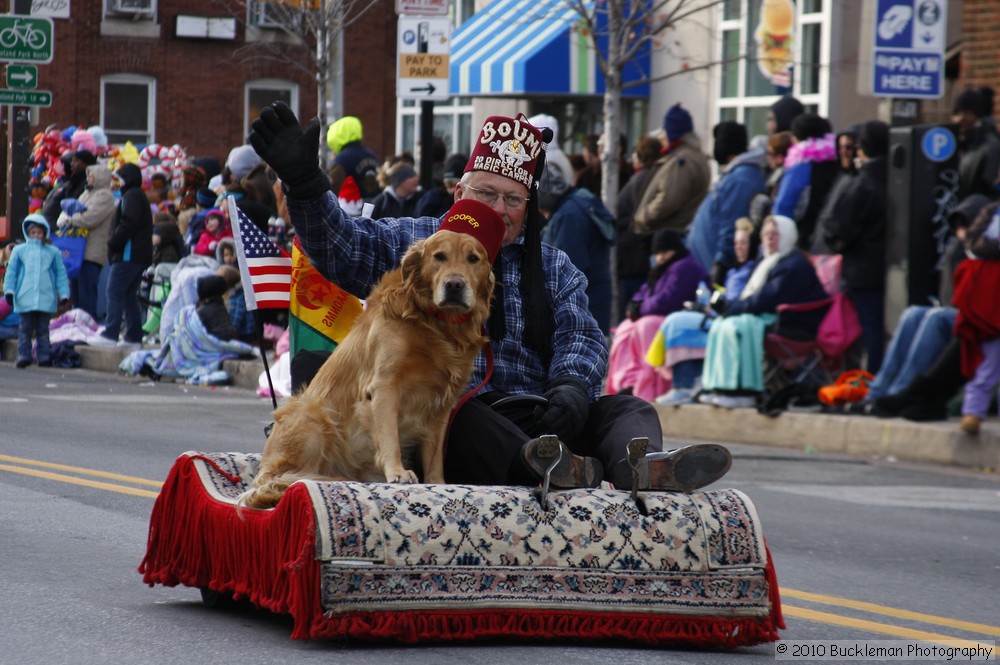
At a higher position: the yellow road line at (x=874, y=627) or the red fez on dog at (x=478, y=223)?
the red fez on dog at (x=478, y=223)

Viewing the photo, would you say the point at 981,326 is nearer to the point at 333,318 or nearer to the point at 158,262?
the point at 333,318

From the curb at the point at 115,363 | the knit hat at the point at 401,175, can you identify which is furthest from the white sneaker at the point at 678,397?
Result: the curb at the point at 115,363

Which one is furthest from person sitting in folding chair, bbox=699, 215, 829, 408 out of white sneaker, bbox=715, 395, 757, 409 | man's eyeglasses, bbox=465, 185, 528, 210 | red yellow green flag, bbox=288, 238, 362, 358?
man's eyeglasses, bbox=465, 185, 528, 210

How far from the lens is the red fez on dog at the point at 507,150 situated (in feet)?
20.4

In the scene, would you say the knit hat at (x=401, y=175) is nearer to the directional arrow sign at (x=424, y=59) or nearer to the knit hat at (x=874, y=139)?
the directional arrow sign at (x=424, y=59)

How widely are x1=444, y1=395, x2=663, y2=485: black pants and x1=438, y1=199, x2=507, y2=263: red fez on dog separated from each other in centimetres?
55

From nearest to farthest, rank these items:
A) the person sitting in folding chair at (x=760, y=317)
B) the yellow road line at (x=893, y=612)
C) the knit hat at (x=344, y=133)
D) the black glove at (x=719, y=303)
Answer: the yellow road line at (x=893, y=612), the person sitting in folding chair at (x=760, y=317), the black glove at (x=719, y=303), the knit hat at (x=344, y=133)

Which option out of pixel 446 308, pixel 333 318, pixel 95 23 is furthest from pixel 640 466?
pixel 95 23

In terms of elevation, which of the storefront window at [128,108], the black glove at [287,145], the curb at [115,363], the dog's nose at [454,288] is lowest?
the curb at [115,363]

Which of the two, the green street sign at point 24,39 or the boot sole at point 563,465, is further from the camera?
the green street sign at point 24,39

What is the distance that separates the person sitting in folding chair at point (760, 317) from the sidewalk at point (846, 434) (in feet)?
0.72

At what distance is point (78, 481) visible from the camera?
9.72m

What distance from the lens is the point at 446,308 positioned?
222 inches

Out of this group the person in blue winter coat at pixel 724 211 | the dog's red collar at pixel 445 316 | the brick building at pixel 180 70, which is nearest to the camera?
the dog's red collar at pixel 445 316
